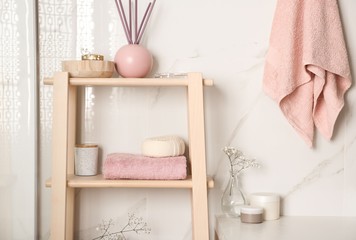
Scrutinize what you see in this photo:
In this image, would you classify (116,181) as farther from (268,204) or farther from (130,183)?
(268,204)

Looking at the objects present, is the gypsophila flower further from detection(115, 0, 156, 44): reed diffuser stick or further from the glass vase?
detection(115, 0, 156, 44): reed diffuser stick

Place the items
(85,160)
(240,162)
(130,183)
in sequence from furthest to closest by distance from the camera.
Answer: (240,162)
(85,160)
(130,183)

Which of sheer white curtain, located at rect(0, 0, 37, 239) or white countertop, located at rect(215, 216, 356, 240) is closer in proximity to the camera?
white countertop, located at rect(215, 216, 356, 240)

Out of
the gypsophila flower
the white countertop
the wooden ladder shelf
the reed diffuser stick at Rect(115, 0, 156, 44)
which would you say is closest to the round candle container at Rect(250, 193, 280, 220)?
the white countertop

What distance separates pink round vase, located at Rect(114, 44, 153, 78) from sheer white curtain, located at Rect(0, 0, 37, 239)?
282 mm

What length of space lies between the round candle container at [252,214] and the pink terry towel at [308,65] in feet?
0.94

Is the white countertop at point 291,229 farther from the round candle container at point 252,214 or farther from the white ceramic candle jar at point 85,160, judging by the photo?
the white ceramic candle jar at point 85,160

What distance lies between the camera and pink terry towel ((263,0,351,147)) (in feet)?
5.13

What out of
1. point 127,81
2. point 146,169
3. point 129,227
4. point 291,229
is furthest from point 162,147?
point 291,229

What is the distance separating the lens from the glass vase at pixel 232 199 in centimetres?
162

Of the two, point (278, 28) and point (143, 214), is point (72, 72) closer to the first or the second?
point (143, 214)

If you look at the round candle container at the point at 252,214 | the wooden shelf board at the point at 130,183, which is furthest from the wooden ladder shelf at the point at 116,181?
the round candle container at the point at 252,214

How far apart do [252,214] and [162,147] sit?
338 millimetres

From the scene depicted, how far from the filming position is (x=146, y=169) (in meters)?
1.47
